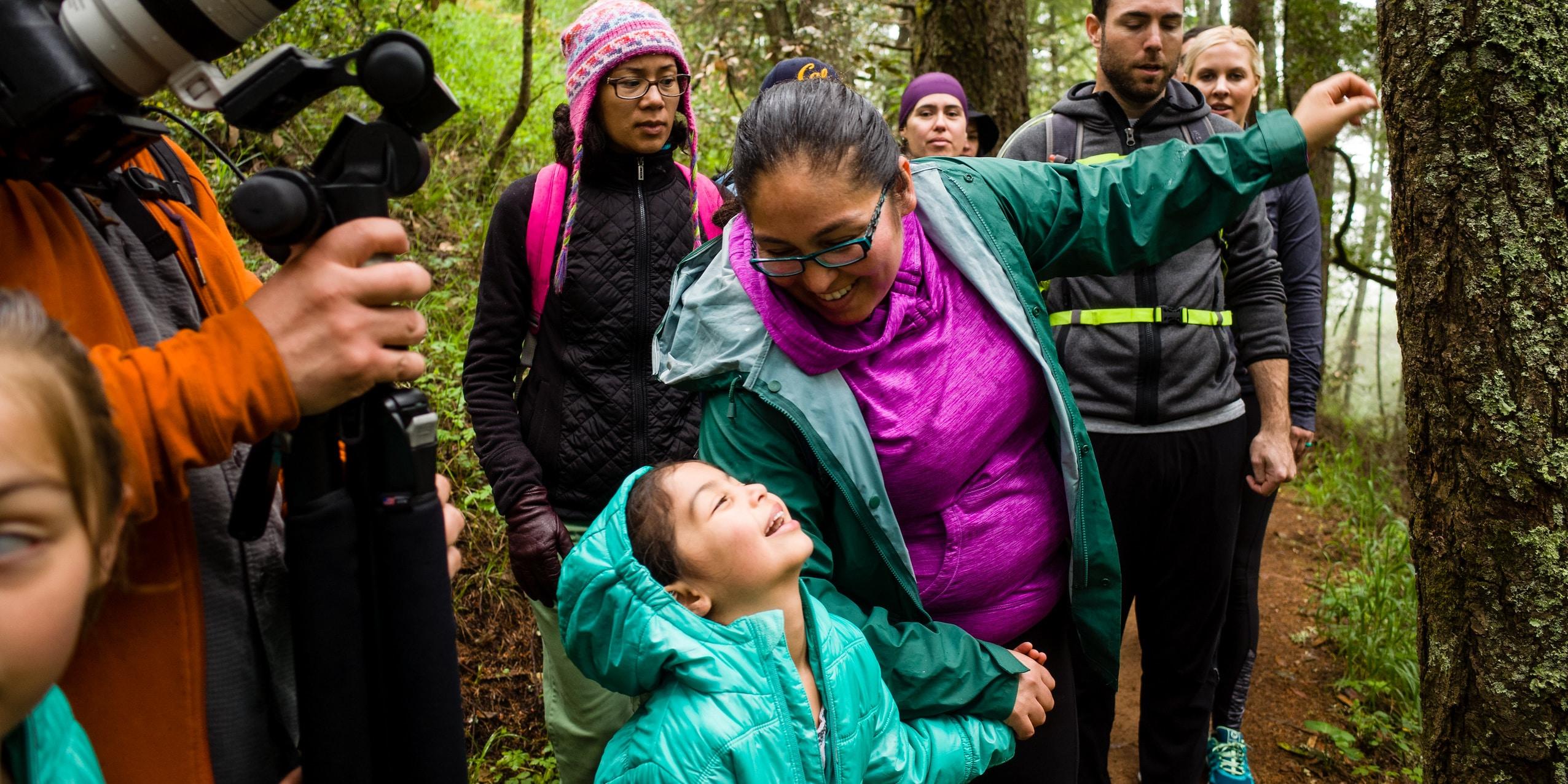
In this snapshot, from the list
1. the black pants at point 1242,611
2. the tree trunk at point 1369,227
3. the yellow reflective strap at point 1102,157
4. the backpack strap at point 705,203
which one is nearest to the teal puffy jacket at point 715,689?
the backpack strap at point 705,203

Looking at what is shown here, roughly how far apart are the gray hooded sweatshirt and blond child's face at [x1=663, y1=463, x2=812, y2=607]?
1452 mm

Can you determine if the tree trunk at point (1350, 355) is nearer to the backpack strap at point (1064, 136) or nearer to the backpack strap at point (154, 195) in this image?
the backpack strap at point (1064, 136)

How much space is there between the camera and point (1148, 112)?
318 cm

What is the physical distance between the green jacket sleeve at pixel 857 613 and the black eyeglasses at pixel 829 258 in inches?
10.2

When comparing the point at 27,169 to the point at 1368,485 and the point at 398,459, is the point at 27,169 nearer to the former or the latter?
the point at 398,459

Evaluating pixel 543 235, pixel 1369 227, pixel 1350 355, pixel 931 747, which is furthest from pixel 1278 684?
pixel 1369 227

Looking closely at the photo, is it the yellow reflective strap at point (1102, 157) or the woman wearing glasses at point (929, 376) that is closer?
the woman wearing glasses at point (929, 376)

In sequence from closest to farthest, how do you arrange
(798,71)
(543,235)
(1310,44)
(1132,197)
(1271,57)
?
(1132,197) → (543,235) → (798,71) → (1310,44) → (1271,57)

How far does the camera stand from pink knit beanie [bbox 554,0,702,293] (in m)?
3.04

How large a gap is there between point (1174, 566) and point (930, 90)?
9.42 feet

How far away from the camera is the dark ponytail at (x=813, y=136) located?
1876mm

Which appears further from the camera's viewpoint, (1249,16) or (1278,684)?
(1249,16)

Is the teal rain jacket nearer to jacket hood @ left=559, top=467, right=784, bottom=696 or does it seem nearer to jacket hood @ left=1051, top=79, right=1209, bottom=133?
jacket hood @ left=559, top=467, right=784, bottom=696

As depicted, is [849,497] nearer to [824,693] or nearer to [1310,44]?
[824,693]
